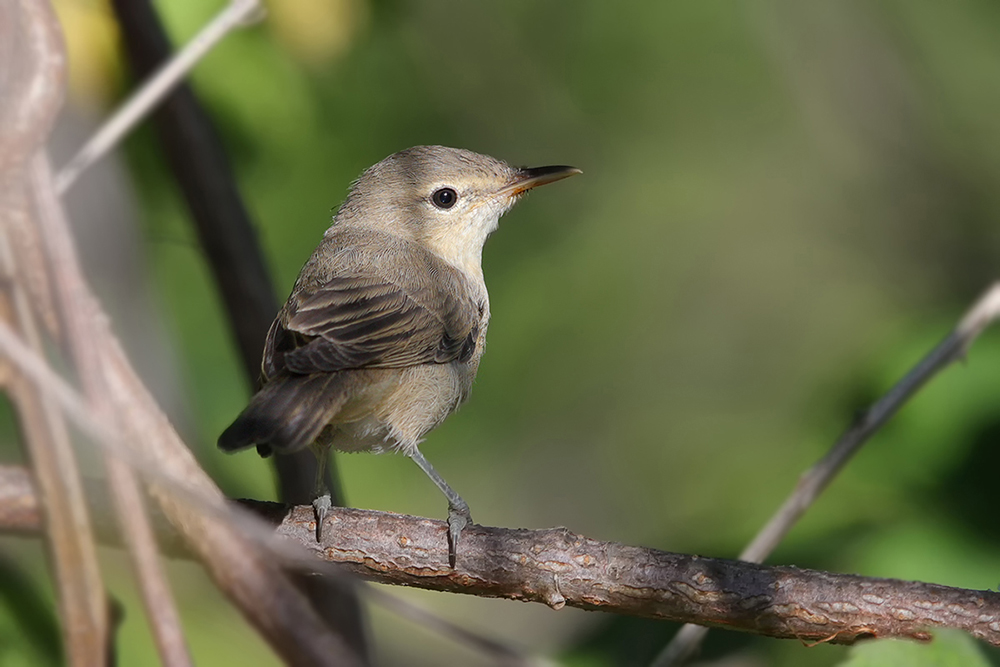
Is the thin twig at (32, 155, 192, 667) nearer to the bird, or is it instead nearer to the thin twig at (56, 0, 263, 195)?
the thin twig at (56, 0, 263, 195)

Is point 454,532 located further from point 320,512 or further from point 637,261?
point 637,261

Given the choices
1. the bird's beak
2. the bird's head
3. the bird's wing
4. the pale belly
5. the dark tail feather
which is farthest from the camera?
the bird's head

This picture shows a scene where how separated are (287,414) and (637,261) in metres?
4.63

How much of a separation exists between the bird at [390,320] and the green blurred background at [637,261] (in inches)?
18.4

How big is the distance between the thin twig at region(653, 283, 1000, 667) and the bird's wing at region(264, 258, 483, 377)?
4.51 ft

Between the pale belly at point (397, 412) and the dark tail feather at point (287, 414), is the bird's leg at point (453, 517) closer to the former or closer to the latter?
the pale belly at point (397, 412)

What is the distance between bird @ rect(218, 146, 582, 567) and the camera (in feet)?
10.1

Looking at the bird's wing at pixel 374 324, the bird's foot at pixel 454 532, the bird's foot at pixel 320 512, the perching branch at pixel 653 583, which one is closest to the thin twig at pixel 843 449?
the perching branch at pixel 653 583

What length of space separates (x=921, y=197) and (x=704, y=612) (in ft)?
18.5

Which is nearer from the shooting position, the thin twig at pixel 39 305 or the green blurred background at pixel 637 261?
the thin twig at pixel 39 305

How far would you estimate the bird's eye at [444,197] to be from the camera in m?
4.55

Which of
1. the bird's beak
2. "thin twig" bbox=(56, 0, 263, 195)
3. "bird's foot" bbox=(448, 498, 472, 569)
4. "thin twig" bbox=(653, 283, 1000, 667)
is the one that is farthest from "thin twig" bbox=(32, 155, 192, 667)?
the bird's beak

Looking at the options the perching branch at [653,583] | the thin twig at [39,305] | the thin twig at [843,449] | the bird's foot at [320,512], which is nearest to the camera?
the thin twig at [39,305]

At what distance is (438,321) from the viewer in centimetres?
395
